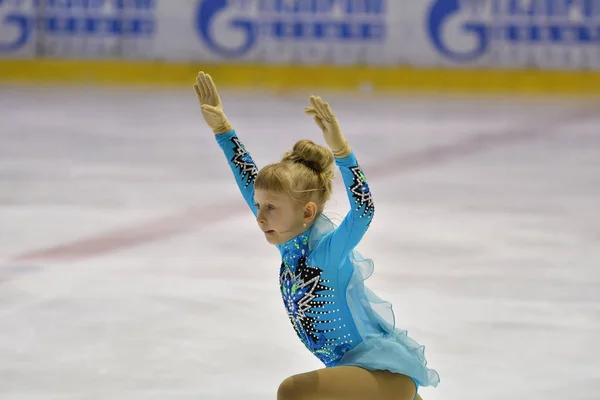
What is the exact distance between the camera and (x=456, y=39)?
8.46 metres

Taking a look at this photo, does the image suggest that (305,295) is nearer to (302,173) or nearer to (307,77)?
(302,173)

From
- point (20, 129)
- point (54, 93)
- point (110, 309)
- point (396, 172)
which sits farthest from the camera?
point (54, 93)

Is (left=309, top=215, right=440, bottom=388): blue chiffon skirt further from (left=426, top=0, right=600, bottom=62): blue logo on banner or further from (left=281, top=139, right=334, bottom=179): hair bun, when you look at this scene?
(left=426, top=0, right=600, bottom=62): blue logo on banner

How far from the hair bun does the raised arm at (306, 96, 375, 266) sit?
5 centimetres

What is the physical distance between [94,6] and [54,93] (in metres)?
0.77

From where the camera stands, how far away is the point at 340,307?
2.16m

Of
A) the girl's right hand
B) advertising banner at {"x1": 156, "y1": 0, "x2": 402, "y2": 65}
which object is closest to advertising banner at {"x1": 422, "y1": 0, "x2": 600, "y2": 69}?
advertising banner at {"x1": 156, "y1": 0, "x2": 402, "y2": 65}

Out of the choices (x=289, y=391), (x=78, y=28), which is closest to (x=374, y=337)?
(x=289, y=391)

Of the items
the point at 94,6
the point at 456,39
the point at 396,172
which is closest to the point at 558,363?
the point at 396,172

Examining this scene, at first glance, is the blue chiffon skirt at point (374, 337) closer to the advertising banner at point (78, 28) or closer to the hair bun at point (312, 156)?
the hair bun at point (312, 156)

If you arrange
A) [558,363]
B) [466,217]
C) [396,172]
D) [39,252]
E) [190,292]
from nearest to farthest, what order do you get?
[558,363], [190,292], [39,252], [466,217], [396,172]

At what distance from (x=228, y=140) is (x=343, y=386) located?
0.63 m

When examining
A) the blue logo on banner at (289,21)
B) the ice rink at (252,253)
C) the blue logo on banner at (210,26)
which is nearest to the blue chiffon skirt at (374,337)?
the ice rink at (252,253)

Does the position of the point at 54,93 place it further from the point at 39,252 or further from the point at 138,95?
the point at 39,252
